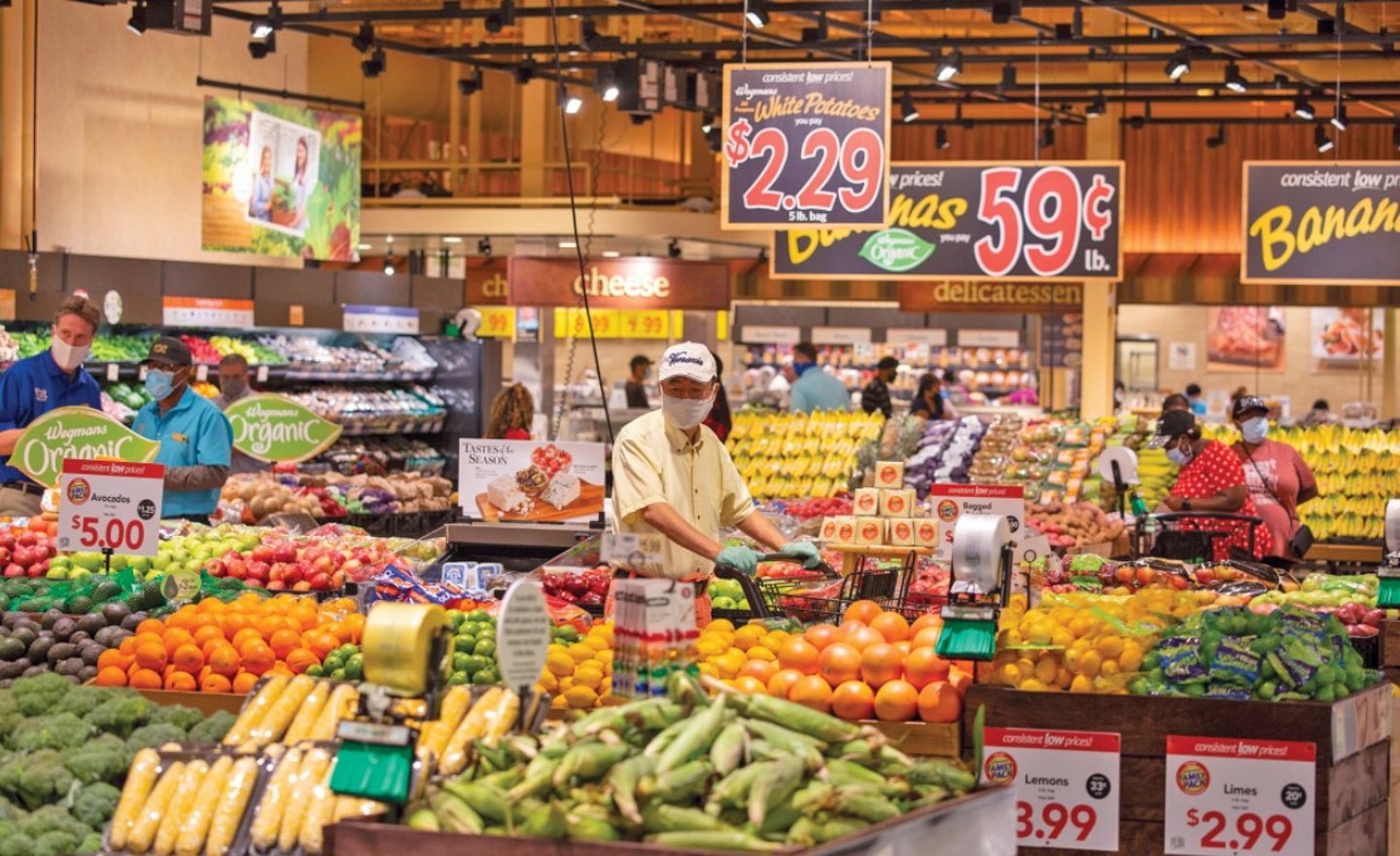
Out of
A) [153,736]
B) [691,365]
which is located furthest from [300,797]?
[691,365]

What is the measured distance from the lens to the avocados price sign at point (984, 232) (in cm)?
1132

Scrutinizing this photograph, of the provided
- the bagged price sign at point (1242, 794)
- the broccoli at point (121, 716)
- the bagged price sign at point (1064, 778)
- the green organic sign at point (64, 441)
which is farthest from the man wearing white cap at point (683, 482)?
the green organic sign at point (64, 441)

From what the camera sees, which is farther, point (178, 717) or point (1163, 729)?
point (1163, 729)

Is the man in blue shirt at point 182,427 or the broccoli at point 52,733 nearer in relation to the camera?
the broccoli at point 52,733

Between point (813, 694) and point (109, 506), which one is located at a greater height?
point (109, 506)

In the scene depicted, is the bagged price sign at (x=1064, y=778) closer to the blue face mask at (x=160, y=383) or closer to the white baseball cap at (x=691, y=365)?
the white baseball cap at (x=691, y=365)

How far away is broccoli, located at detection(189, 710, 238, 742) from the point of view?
4199mm

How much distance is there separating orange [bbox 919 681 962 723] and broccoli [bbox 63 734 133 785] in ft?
5.90

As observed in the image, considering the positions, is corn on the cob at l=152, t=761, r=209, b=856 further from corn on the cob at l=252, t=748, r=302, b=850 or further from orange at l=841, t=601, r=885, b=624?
orange at l=841, t=601, r=885, b=624

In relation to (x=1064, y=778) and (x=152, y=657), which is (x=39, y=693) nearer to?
(x=152, y=657)

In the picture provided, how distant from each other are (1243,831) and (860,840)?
165 cm

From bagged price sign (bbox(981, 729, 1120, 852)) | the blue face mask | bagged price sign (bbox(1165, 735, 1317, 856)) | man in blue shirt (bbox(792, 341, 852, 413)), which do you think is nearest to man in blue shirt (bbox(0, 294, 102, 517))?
the blue face mask

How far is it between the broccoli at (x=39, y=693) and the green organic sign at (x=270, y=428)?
15.9 feet

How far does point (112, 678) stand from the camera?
512 centimetres
